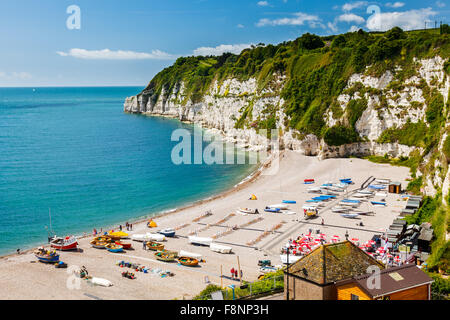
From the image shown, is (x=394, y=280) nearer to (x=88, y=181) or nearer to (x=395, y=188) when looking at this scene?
(x=395, y=188)

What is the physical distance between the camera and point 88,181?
220 feet

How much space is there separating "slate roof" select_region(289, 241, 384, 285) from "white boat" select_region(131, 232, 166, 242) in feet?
75.1

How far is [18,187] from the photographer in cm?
6225

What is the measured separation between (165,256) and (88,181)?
36.5 metres

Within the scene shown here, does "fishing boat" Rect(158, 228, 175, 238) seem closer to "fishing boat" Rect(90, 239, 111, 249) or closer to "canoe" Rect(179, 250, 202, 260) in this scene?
"fishing boat" Rect(90, 239, 111, 249)

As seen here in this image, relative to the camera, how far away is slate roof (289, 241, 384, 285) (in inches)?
755

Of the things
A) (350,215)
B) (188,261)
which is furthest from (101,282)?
(350,215)

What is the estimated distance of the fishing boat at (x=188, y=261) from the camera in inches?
1344

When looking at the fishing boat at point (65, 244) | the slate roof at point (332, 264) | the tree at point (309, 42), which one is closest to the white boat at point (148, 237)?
the fishing boat at point (65, 244)

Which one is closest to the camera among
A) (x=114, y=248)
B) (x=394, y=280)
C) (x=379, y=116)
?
(x=394, y=280)

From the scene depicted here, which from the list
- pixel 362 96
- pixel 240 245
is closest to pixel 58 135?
pixel 362 96

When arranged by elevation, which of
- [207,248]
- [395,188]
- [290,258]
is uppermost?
[395,188]

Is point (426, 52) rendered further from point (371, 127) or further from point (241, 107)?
point (241, 107)
